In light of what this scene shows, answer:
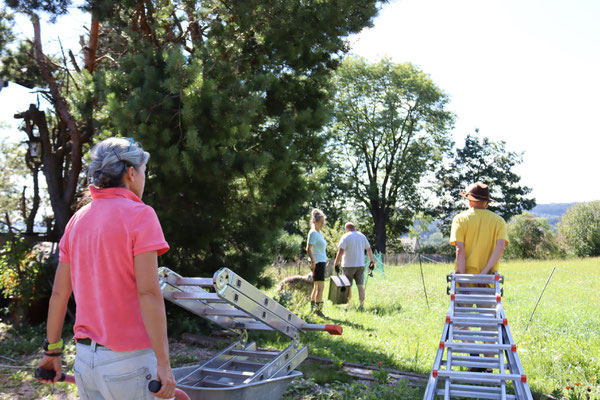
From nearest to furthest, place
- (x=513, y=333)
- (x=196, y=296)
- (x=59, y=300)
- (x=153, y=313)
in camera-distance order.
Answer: (x=153, y=313) → (x=59, y=300) → (x=196, y=296) → (x=513, y=333)

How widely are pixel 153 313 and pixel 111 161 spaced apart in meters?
0.72

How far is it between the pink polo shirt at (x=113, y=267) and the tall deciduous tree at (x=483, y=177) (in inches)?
1894

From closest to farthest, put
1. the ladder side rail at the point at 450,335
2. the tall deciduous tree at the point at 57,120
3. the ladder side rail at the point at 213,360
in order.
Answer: the ladder side rail at the point at 450,335 < the ladder side rail at the point at 213,360 < the tall deciduous tree at the point at 57,120

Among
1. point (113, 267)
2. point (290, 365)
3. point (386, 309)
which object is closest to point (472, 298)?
point (290, 365)

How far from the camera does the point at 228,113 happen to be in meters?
7.53

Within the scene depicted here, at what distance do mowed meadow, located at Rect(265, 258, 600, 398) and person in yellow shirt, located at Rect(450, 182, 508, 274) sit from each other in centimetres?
128

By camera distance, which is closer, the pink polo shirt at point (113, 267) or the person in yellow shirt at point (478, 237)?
the pink polo shirt at point (113, 267)

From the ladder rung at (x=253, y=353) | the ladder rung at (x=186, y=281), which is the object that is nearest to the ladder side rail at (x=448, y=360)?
the ladder rung at (x=253, y=353)

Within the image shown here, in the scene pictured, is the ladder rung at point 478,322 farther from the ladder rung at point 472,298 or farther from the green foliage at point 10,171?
the green foliage at point 10,171

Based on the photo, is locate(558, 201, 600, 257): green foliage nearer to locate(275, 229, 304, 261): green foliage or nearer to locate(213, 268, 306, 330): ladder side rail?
locate(275, 229, 304, 261): green foliage

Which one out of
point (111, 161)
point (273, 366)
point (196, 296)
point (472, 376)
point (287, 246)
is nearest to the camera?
point (111, 161)

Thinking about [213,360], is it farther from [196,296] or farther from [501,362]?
[501,362]

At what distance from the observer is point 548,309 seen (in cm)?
1070

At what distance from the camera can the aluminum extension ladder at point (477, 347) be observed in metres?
4.05
